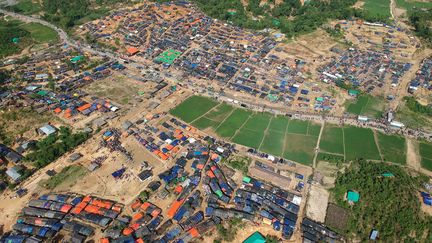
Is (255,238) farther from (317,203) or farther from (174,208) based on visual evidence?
(174,208)

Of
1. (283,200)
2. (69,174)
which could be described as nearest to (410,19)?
(283,200)

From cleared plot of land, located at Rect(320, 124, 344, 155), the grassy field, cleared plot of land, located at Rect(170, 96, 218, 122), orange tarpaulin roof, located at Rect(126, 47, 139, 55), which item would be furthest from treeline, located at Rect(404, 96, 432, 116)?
orange tarpaulin roof, located at Rect(126, 47, 139, 55)

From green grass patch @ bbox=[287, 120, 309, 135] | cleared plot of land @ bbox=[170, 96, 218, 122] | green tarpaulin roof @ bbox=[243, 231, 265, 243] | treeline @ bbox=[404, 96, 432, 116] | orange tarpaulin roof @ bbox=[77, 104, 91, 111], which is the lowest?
cleared plot of land @ bbox=[170, 96, 218, 122]

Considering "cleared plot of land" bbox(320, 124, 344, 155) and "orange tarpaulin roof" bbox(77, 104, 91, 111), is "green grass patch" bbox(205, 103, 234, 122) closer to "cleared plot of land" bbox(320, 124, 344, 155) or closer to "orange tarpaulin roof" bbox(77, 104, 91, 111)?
"cleared plot of land" bbox(320, 124, 344, 155)

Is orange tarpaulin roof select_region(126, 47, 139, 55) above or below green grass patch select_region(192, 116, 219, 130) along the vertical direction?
above

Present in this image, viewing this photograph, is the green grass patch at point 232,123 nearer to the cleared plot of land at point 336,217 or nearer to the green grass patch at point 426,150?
the cleared plot of land at point 336,217

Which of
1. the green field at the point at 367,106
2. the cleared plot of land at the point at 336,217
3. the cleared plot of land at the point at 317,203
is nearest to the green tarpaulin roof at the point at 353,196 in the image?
the cleared plot of land at the point at 336,217

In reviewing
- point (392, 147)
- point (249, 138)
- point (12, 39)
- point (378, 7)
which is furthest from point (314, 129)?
point (12, 39)
